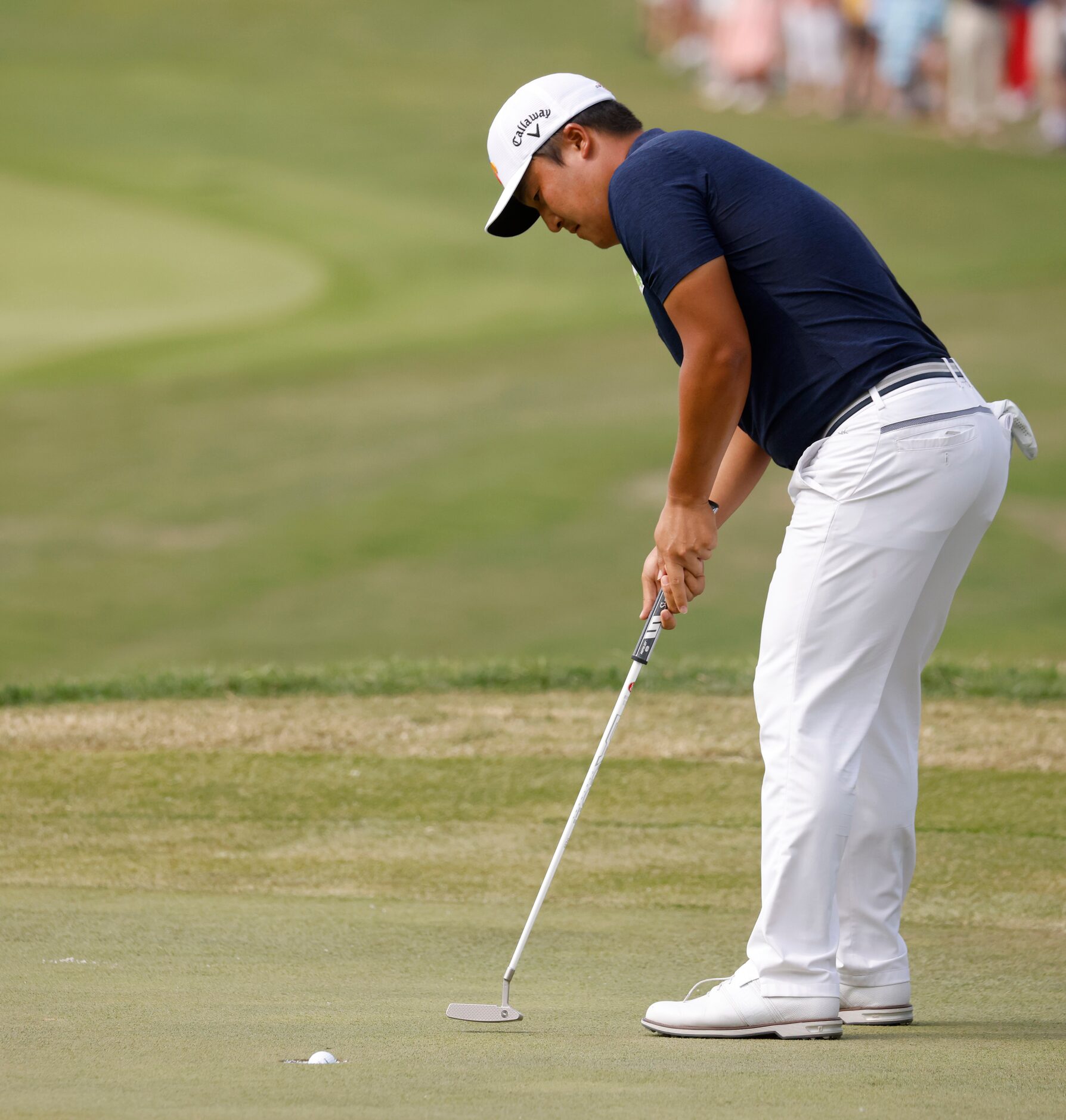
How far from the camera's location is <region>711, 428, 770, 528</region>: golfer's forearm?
3.52m

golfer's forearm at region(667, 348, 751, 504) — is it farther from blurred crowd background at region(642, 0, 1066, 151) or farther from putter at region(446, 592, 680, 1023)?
blurred crowd background at region(642, 0, 1066, 151)

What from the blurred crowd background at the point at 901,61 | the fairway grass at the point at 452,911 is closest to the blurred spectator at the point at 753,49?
the blurred crowd background at the point at 901,61

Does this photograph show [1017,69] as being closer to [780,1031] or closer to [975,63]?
[975,63]

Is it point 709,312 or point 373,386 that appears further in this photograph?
point 373,386

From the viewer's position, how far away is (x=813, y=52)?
22.5 metres

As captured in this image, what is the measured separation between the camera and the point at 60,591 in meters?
8.02

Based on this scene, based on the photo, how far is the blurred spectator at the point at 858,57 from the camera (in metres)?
21.2

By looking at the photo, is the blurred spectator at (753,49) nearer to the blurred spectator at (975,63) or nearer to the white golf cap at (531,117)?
the blurred spectator at (975,63)

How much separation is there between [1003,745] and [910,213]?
1175 cm

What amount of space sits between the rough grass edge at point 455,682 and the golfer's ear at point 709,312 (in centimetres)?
299

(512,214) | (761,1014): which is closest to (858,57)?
(512,214)

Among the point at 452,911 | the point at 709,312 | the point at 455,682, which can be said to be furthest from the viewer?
the point at 455,682

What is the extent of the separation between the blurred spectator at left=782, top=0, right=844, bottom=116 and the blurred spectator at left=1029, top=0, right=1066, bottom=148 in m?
2.97

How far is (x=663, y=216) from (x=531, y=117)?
1.21ft
